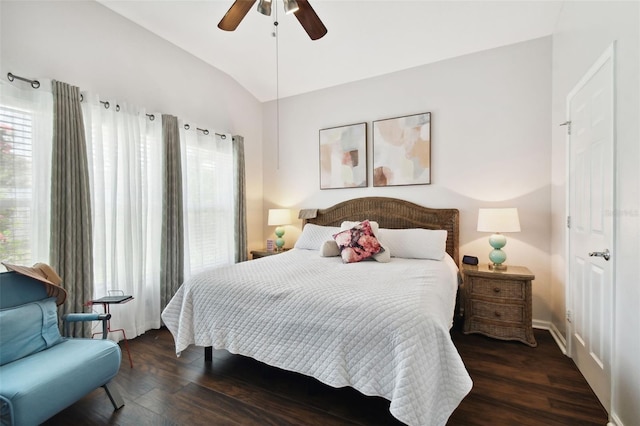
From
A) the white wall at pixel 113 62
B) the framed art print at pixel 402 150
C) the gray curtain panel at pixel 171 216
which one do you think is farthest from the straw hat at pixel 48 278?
the framed art print at pixel 402 150

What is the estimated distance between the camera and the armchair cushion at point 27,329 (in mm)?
1595

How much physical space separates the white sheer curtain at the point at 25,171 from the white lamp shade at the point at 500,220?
3.82m

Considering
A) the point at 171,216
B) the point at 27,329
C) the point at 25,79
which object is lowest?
the point at 27,329

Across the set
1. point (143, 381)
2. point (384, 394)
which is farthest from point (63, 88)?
point (384, 394)

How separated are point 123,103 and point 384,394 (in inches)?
128

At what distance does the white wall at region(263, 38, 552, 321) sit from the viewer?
293cm

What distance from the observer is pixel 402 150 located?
11.6ft

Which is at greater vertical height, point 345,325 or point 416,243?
point 416,243

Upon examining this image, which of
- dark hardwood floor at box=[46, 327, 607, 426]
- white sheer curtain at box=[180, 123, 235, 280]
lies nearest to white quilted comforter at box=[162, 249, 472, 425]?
dark hardwood floor at box=[46, 327, 607, 426]

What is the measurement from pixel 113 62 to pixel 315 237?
274 centimetres

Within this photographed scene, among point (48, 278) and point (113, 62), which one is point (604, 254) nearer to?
point (48, 278)

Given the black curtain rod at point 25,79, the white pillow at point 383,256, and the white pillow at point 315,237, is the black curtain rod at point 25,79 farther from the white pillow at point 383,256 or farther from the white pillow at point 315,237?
the white pillow at point 383,256

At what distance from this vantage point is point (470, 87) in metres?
3.21

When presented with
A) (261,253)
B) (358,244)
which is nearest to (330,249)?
(358,244)
